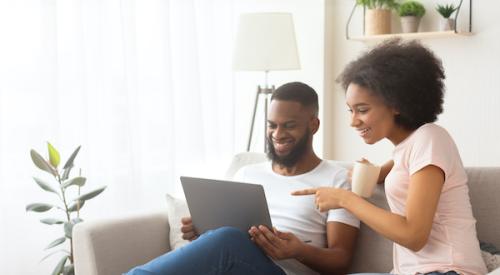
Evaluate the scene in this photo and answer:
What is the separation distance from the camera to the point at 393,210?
1730 millimetres

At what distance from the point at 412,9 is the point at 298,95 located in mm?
1617

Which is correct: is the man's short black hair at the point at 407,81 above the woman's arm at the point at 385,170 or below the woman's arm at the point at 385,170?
above

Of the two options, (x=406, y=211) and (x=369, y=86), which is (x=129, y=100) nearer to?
(x=369, y=86)

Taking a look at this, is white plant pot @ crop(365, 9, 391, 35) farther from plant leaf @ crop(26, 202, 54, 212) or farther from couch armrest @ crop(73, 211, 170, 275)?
plant leaf @ crop(26, 202, 54, 212)

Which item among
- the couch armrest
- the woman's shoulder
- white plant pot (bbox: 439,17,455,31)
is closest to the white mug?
the woman's shoulder

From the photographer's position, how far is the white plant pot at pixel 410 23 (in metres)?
3.57

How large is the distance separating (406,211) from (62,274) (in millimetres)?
1644

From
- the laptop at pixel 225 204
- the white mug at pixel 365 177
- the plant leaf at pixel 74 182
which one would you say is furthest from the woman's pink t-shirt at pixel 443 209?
the plant leaf at pixel 74 182

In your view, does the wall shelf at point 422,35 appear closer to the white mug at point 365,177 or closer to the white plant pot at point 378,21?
the white plant pot at point 378,21

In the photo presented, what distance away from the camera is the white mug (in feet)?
6.09

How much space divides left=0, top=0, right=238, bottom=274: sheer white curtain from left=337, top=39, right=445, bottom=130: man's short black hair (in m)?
1.49

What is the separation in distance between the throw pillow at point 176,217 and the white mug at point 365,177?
2.08ft

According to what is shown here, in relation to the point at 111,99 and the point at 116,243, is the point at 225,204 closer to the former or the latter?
the point at 116,243

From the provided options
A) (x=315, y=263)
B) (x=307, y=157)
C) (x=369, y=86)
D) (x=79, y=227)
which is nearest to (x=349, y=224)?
(x=315, y=263)
